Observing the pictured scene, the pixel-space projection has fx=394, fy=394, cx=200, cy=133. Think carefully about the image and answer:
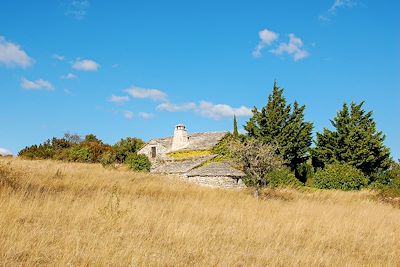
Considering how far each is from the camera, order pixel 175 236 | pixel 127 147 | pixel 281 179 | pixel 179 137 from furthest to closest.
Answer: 1. pixel 127 147
2. pixel 179 137
3. pixel 281 179
4. pixel 175 236

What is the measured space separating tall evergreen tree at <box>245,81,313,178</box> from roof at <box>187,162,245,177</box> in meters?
7.56

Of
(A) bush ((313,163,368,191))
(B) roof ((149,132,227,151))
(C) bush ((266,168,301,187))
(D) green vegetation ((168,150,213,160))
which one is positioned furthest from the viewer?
(B) roof ((149,132,227,151))

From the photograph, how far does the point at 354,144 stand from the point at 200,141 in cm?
1835

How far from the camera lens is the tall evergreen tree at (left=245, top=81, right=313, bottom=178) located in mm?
42375

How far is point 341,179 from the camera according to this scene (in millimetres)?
33188

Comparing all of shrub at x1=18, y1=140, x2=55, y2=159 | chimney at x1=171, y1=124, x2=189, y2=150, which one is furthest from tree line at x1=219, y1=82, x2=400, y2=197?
shrub at x1=18, y1=140, x2=55, y2=159

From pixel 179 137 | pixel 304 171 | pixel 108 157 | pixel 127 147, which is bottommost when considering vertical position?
pixel 304 171

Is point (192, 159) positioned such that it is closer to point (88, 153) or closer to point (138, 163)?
point (138, 163)

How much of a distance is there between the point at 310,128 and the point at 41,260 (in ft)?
134

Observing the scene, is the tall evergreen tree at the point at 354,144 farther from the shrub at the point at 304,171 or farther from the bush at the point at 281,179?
the bush at the point at 281,179

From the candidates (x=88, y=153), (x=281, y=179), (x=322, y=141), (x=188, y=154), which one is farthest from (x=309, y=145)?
(x=88, y=153)

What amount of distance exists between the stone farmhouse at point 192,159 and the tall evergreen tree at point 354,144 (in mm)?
11959

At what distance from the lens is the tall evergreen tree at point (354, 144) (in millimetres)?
40875

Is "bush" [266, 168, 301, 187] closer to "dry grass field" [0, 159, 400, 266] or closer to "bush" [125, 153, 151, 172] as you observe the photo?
"bush" [125, 153, 151, 172]
